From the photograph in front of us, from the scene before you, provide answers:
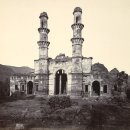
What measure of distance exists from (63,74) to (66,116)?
41.3ft

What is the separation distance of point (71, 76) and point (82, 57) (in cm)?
281

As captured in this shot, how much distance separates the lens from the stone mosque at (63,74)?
1149 inches

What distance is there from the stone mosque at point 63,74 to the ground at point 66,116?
197 inches

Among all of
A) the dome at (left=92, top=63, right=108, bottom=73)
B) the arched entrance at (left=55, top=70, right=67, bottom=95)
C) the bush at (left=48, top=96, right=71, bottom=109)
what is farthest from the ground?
the arched entrance at (left=55, top=70, right=67, bottom=95)

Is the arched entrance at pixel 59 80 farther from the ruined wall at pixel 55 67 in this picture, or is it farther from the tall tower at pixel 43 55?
the tall tower at pixel 43 55

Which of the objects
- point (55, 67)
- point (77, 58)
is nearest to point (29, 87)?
point (55, 67)

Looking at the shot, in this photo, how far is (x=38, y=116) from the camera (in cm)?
2081

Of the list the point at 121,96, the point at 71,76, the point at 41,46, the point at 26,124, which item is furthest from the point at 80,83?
the point at 26,124

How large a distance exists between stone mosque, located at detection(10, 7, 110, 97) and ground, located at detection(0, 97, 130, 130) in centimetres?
501

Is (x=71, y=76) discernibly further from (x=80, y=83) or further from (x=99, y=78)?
(x=99, y=78)

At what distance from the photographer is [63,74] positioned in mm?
32875

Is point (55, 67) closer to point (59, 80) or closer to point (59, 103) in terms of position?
point (59, 80)

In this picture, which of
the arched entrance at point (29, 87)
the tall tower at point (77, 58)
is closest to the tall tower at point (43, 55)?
the tall tower at point (77, 58)

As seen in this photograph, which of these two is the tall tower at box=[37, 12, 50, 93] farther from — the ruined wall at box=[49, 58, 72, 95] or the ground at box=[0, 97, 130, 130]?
the ground at box=[0, 97, 130, 130]
